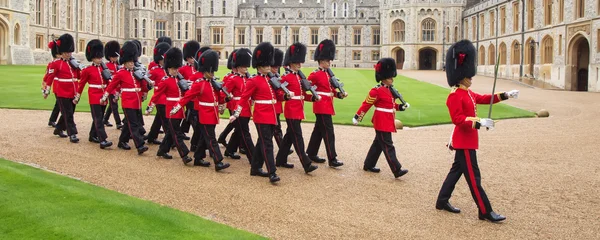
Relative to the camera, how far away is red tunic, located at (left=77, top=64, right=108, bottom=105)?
31.8ft

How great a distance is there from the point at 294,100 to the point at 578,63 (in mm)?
23473

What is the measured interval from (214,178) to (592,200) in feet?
15.5

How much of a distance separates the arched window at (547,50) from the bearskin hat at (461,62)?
26362 mm

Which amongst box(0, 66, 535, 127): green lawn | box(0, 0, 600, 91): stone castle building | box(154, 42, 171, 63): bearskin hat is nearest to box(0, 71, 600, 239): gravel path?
box(154, 42, 171, 63): bearskin hat

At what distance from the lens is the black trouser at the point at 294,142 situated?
25.9ft

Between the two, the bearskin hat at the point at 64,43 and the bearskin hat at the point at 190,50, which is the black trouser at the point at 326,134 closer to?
the bearskin hat at the point at 190,50

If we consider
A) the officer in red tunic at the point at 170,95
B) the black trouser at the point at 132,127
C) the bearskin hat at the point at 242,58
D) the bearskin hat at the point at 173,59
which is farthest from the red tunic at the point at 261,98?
the black trouser at the point at 132,127

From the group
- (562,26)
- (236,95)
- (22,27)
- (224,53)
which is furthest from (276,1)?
(236,95)

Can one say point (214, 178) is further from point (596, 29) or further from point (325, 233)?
point (596, 29)

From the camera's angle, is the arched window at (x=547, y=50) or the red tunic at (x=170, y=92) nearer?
the red tunic at (x=170, y=92)

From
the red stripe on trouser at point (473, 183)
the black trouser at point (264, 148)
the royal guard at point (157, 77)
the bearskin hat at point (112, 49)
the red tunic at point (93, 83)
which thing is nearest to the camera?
the red stripe on trouser at point (473, 183)

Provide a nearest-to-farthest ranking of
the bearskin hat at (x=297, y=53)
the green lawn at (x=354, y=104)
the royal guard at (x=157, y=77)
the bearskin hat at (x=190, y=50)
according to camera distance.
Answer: the bearskin hat at (x=297, y=53) < the royal guard at (x=157, y=77) < the bearskin hat at (x=190, y=50) < the green lawn at (x=354, y=104)

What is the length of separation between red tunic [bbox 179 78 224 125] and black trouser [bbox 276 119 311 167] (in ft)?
3.45

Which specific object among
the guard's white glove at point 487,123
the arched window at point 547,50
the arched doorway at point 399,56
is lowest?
the guard's white glove at point 487,123
